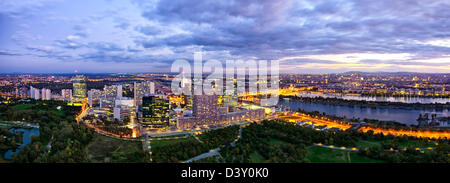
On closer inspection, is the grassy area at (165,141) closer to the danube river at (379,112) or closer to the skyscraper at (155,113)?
the skyscraper at (155,113)

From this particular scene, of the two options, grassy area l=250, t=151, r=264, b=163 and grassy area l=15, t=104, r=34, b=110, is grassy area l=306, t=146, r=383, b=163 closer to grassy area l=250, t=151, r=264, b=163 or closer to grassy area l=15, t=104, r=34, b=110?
grassy area l=250, t=151, r=264, b=163

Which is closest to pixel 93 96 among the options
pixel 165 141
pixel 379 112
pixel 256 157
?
pixel 165 141

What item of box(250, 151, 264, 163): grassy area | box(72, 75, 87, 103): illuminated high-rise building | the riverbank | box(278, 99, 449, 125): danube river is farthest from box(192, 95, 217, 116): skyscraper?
box(72, 75, 87, 103): illuminated high-rise building

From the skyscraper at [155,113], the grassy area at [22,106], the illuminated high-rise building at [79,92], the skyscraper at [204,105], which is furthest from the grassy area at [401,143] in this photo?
the illuminated high-rise building at [79,92]
